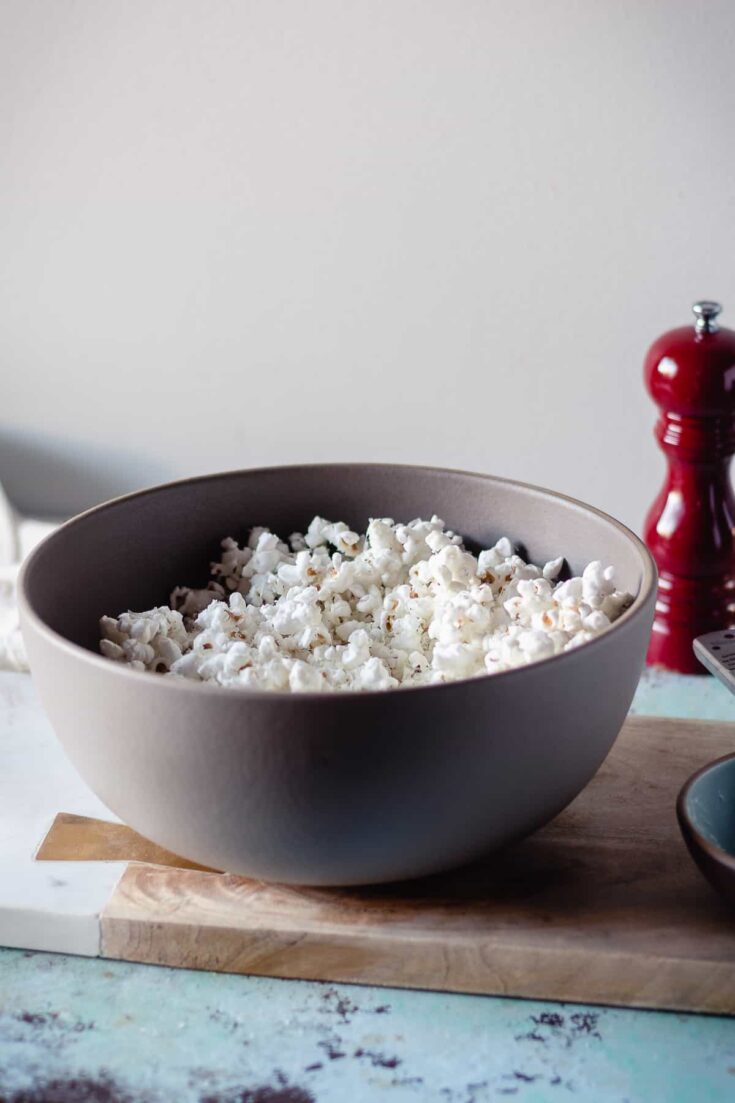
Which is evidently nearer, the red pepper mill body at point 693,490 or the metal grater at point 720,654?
the metal grater at point 720,654

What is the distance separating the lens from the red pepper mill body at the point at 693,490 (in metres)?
1.26

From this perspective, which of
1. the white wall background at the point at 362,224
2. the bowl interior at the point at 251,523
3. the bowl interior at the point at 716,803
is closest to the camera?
the bowl interior at the point at 716,803

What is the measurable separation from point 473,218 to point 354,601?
2.25 ft

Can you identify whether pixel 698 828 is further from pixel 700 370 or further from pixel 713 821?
pixel 700 370

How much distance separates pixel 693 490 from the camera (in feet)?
4.31

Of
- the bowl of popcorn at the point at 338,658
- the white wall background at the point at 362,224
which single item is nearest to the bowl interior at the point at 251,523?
the bowl of popcorn at the point at 338,658

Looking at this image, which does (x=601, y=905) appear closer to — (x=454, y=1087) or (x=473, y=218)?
(x=454, y=1087)

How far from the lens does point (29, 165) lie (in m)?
1.64

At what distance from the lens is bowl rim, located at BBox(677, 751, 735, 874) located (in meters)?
0.80

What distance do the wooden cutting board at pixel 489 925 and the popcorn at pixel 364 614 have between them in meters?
0.14

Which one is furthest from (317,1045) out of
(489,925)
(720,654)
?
(720,654)

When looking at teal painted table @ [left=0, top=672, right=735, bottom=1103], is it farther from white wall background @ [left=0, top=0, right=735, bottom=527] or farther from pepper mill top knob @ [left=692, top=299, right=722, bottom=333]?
white wall background @ [left=0, top=0, right=735, bottom=527]

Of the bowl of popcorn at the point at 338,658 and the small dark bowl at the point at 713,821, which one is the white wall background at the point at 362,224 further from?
the small dark bowl at the point at 713,821

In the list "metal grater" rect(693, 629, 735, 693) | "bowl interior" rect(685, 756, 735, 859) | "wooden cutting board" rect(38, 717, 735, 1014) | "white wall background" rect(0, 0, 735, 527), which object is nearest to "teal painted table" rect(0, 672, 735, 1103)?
"wooden cutting board" rect(38, 717, 735, 1014)
